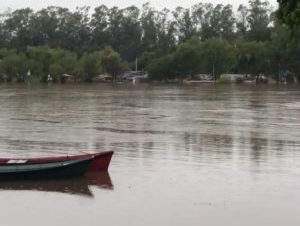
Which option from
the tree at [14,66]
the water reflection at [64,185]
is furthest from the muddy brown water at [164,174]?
the tree at [14,66]

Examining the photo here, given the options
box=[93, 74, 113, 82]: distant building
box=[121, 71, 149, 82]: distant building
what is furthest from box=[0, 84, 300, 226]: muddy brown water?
box=[93, 74, 113, 82]: distant building

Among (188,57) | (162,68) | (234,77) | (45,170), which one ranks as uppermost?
(188,57)

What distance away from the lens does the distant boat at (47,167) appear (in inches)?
692

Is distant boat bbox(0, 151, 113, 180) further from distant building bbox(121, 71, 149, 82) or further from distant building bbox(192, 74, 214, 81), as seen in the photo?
distant building bbox(121, 71, 149, 82)

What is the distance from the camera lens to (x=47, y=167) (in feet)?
58.4

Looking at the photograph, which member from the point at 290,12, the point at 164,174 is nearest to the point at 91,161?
the point at 164,174

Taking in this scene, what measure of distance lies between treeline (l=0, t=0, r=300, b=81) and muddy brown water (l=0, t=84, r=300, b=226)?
231 feet

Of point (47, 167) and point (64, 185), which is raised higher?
point (47, 167)

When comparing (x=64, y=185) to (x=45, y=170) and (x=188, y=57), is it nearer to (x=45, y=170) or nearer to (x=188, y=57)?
(x=45, y=170)

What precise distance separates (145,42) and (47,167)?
413ft

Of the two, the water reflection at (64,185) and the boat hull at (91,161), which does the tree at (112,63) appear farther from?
the water reflection at (64,185)

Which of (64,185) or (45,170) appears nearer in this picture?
(45,170)

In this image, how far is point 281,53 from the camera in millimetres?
107062

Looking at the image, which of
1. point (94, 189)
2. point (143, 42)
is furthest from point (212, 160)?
point (143, 42)
